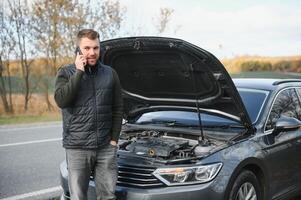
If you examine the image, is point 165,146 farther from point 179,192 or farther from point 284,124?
point 284,124

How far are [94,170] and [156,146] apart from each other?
84 centimetres

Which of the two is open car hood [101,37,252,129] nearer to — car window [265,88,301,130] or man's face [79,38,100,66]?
car window [265,88,301,130]

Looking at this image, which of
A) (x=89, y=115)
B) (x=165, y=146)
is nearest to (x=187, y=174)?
(x=165, y=146)

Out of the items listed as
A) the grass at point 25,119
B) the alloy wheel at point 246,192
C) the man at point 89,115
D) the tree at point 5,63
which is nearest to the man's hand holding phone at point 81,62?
the man at point 89,115

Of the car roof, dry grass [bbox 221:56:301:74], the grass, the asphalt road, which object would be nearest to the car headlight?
the car roof

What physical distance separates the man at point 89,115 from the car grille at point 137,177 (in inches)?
10.7

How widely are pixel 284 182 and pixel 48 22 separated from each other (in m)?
16.9

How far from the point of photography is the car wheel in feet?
13.7

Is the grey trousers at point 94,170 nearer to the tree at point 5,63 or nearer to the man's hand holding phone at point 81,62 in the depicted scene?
the man's hand holding phone at point 81,62

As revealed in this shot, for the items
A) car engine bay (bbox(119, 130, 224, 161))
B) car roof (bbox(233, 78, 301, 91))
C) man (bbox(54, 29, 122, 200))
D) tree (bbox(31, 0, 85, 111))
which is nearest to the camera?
man (bbox(54, 29, 122, 200))

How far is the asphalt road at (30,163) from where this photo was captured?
625 centimetres

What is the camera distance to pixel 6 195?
602cm

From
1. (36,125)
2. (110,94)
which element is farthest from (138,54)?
(36,125)

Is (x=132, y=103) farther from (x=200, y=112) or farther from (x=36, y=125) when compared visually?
(x=36, y=125)
